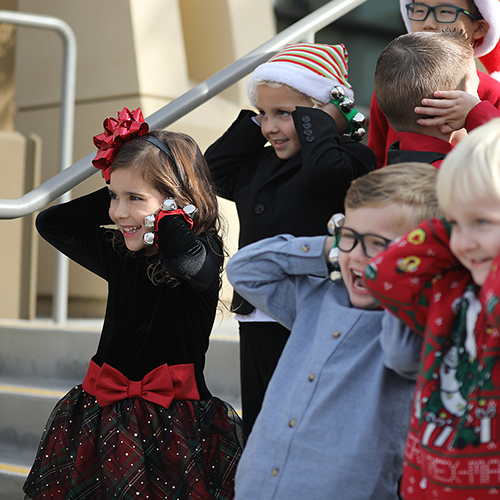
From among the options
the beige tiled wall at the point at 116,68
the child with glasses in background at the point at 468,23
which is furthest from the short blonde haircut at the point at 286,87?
the beige tiled wall at the point at 116,68

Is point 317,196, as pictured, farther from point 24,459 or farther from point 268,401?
point 24,459

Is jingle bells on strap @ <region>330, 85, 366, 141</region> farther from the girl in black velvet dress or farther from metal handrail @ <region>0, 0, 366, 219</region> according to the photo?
metal handrail @ <region>0, 0, 366, 219</region>

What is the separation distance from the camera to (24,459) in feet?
8.39

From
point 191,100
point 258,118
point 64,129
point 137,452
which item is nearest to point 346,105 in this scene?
point 258,118

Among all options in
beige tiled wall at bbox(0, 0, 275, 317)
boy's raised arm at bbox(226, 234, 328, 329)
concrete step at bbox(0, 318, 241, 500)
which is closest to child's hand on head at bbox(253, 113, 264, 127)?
boy's raised arm at bbox(226, 234, 328, 329)

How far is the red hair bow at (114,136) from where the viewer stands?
192 cm

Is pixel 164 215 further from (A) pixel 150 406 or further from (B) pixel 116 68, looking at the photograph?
(B) pixel 116 68

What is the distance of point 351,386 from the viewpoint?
51.8 inches

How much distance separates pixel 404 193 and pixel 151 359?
0.89 m

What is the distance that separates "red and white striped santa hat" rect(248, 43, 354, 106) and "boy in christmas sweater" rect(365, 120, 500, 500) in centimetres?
79

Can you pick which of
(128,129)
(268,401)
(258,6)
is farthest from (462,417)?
(258,6)

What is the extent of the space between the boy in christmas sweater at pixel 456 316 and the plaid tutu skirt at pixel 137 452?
794 mm

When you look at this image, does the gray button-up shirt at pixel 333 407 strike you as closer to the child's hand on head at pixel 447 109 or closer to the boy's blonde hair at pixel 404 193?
the boy's blonde hair at pixel 404 193

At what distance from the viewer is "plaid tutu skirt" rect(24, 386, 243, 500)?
5.73 feet
